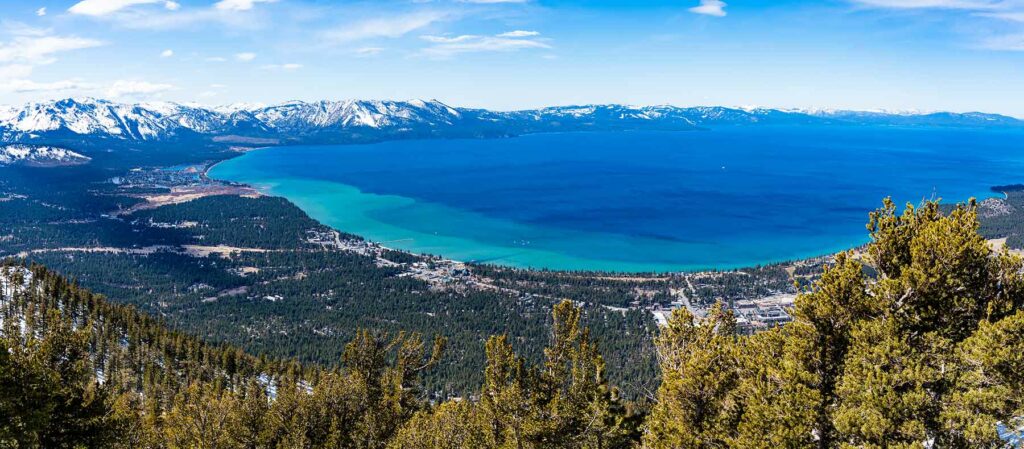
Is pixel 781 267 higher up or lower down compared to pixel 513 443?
lower down

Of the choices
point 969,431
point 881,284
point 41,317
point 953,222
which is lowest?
point 41,317

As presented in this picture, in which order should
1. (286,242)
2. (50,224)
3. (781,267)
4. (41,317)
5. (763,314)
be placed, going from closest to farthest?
(41,317) < (763,314) < (781,267) < (286,242) < (50,224)

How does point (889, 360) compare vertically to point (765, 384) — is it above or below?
above

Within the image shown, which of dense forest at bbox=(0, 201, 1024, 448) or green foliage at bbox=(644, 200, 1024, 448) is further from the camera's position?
dense forest at bbox=(0, 201, 1024, 448)

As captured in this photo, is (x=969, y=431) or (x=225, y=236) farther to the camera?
(x=225, y=236)

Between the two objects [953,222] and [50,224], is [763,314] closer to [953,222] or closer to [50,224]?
[953,222]

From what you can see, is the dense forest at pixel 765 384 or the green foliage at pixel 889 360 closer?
the green foliage at pixel 889 360

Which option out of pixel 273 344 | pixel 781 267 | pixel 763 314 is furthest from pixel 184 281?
pixel 781 267

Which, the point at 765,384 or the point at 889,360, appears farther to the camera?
the point at 765,384
